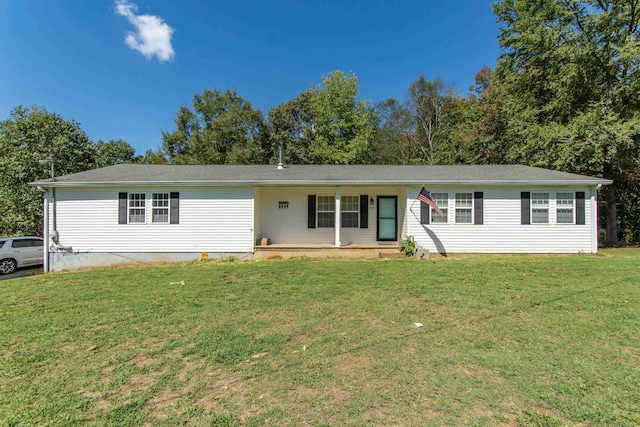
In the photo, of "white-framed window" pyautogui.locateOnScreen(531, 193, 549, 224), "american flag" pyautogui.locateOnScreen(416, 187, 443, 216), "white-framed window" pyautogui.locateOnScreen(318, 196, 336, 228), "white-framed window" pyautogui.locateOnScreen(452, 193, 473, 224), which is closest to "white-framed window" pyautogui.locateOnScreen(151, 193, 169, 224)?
"white-framed window" pyautogui.locateOnScreen(318, 196, 336, 228)

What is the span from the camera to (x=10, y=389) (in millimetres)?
→ 2764

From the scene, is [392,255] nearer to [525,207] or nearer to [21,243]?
[525,207]

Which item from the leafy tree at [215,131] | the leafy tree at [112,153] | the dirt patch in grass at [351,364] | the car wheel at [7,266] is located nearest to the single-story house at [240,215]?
the car wheel at [7,266]

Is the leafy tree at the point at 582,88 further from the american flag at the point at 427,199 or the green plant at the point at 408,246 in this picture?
the green plant at the point at 408,246

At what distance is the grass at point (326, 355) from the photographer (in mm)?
2428

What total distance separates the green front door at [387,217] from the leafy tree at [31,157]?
59.0 ft

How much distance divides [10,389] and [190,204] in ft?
28.0

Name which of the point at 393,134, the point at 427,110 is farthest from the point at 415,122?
the point at 393,134

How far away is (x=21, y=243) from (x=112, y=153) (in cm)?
1282

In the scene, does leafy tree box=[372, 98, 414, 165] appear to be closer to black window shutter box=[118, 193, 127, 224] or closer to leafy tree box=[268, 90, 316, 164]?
leafy tree box=[268, 90, 316, 164]

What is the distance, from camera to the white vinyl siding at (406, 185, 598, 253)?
10.6 meters

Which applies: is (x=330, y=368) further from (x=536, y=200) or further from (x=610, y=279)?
(x=536, y=200)

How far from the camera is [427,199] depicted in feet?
33.7

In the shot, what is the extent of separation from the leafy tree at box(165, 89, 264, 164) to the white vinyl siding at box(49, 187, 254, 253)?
52.8 ft
